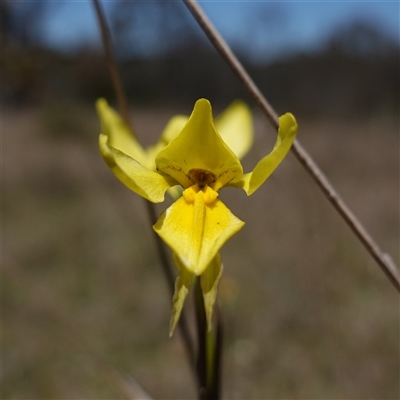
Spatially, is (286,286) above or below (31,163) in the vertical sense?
below

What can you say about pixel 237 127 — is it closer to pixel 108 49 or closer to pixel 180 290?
pixel 108 49

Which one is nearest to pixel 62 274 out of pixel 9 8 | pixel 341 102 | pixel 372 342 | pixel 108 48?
pixel 372 342

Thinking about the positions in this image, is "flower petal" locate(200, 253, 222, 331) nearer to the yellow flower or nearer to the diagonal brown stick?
the yellow flower

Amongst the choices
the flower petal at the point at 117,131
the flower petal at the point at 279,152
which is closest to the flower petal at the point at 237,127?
the flower petal at the point at 117,131

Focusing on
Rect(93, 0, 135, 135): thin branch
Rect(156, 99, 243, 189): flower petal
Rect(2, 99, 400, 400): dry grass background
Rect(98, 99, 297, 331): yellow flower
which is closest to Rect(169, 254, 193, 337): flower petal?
Rect(98, 99, 297, 331): yellow flower

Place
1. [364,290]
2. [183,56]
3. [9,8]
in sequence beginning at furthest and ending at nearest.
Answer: [183,56], [364,290], [9,8]

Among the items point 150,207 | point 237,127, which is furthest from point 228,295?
point 150,207

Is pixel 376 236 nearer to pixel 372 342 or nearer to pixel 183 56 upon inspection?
pixel 372 342
